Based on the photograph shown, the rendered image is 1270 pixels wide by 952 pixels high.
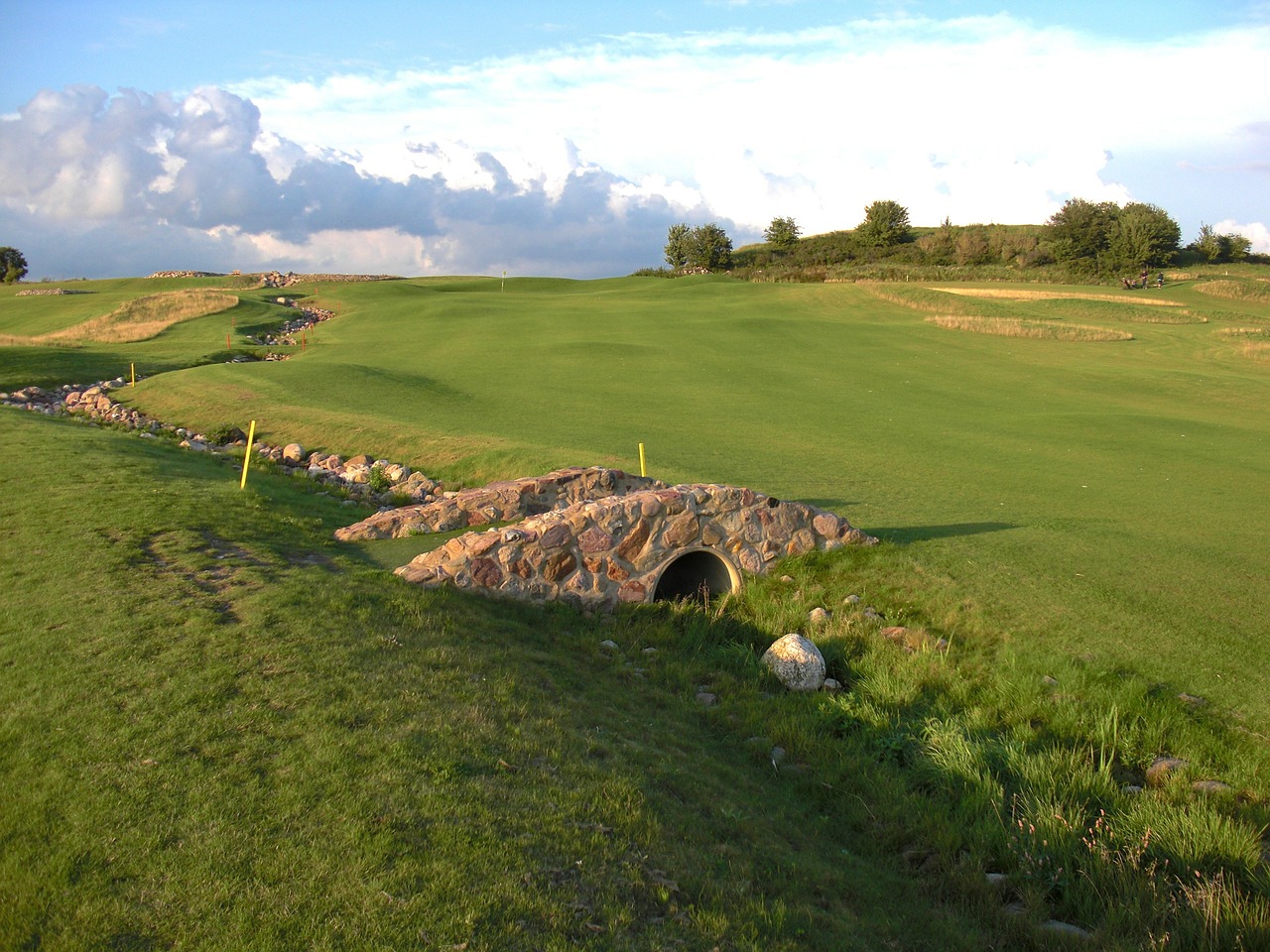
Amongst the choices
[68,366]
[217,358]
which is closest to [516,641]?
[68,366]

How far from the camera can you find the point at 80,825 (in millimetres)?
5395

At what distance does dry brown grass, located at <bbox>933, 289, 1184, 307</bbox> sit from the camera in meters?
50.3

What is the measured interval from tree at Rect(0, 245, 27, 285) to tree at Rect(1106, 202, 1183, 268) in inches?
3904

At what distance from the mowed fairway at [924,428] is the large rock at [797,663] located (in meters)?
2.33

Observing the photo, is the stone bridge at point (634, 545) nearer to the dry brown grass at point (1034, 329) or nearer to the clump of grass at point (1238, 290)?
the dry brown grass at point (1034, 329)

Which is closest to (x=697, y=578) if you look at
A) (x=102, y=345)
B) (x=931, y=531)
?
(x=931, y=531)

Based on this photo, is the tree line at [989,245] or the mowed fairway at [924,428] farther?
the tree line at [989,245]

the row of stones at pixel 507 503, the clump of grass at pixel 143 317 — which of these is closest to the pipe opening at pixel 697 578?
the row of stones at pixel 507 503

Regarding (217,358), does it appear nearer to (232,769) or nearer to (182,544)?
(182,544)

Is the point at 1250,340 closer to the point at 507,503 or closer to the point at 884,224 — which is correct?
the point at 507,503

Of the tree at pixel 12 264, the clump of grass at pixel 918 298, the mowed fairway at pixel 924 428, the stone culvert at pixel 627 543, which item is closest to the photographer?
the mowed fairway at pixel 924 428

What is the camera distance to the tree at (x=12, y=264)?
3312 inches

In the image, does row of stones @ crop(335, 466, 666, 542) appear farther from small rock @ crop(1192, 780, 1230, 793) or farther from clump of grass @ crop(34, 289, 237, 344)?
clump of grass @ crop(34, 289, 237, 344)

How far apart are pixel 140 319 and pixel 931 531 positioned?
45.3m
